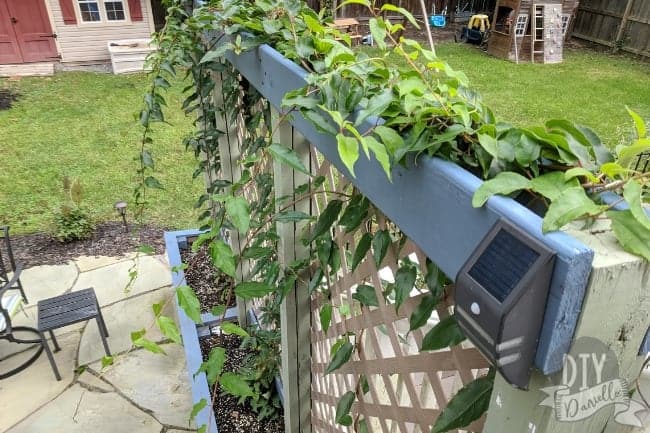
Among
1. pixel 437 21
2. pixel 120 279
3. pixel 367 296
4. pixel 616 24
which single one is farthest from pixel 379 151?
pixel 616 24

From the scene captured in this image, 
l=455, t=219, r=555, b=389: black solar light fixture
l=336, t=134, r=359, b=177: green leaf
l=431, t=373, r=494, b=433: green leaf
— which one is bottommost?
l=431, t=373, r=494, b=433: green leaf

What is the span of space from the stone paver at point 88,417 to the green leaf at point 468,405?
2.09 metres

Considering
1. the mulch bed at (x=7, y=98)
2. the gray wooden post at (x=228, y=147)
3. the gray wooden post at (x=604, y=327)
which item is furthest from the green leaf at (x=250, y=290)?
the mulch bed at (x=7, y=98)

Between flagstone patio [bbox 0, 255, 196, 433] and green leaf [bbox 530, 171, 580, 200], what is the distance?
223 cm

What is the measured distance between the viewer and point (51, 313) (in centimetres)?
265

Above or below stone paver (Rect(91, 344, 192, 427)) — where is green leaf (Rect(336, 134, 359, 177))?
above

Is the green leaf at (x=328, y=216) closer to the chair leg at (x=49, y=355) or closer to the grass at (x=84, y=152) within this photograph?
the chair leg at (x=49, y=355)

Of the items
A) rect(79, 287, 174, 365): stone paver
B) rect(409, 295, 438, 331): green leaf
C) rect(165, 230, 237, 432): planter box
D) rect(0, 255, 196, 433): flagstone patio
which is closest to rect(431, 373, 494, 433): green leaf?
rect(409, 295, 438, 331): green leaf

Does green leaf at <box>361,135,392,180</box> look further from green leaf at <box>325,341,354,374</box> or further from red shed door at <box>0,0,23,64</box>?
red shed door at <box>0,0,23,64</box>

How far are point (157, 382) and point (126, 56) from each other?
7799 millimetres

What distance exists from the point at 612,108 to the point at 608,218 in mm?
8189

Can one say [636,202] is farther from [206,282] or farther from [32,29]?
[32,29]

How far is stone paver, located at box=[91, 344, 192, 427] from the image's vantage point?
8.03 feet

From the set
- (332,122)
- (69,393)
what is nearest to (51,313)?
(69,393)
